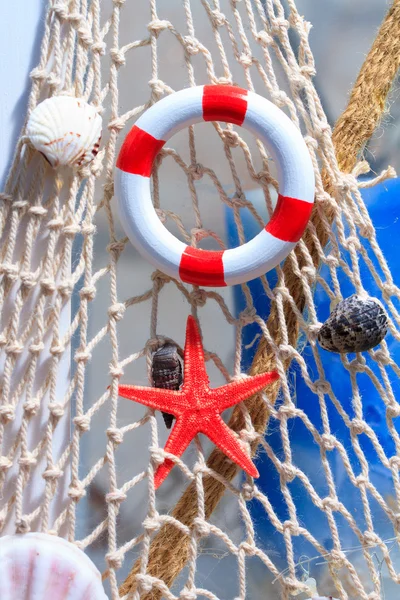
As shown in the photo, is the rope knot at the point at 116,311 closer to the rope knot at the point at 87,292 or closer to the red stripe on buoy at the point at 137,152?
the rope knot at the point at 87,292

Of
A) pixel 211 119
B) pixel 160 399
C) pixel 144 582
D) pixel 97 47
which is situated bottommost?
pixel 144 582

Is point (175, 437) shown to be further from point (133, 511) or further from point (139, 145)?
point (139, 145)

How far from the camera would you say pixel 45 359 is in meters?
0.73

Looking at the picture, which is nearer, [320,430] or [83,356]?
[83,356]

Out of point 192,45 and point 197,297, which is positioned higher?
point 192,45

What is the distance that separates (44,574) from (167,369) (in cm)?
27

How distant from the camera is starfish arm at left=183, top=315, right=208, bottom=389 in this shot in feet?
2.26

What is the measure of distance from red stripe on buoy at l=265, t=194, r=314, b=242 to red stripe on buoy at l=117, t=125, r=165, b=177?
0.16m

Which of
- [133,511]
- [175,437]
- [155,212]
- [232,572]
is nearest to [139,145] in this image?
[155,212]

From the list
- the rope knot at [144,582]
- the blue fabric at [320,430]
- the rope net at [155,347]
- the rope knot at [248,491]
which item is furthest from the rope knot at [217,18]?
the rope knot at [144,582]

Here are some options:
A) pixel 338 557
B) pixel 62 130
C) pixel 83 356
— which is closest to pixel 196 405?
pixel 83 356

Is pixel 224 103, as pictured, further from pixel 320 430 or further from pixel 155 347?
pixel 320 430

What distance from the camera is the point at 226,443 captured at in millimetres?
689

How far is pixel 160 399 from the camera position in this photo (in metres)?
0.68
